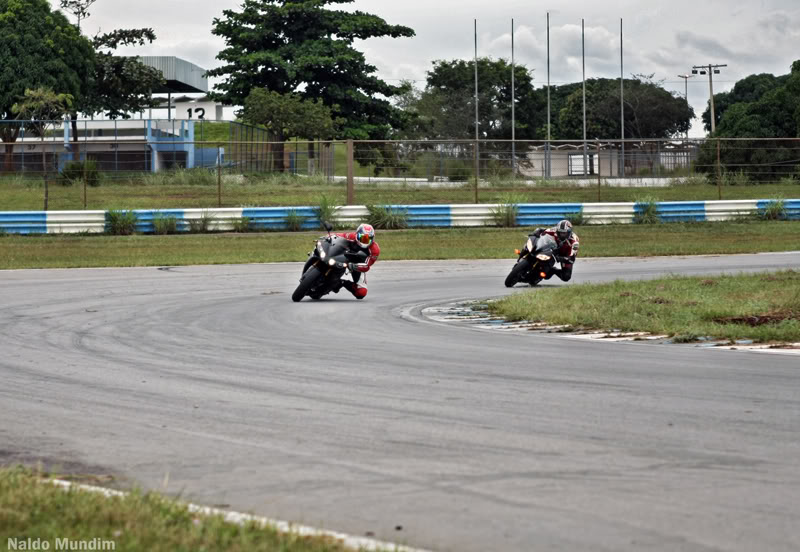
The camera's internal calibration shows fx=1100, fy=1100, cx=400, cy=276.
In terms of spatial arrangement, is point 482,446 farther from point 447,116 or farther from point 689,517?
point 447,116

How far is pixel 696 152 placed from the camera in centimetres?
3475

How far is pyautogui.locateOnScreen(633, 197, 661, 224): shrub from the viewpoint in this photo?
29.9m

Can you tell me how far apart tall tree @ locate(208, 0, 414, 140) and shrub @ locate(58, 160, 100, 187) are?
21.7 metres

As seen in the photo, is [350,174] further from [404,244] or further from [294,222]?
[404,244]

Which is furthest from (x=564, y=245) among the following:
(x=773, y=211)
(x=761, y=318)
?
(x=773, y=211)

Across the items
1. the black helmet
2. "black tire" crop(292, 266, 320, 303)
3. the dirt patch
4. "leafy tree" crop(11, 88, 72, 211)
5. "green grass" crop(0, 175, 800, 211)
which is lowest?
the dirt patch

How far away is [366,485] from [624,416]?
2158 millimetres

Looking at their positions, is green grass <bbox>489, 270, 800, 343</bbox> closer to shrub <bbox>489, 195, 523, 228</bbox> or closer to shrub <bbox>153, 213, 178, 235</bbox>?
shrub <bbox>489, 195, 523, 228</bbox>

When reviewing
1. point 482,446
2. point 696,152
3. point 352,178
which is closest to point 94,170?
point 352,178

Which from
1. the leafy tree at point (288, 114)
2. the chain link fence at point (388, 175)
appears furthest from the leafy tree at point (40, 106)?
the chain link fence at point (388, 175)

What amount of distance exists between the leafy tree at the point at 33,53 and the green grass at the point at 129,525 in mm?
53093

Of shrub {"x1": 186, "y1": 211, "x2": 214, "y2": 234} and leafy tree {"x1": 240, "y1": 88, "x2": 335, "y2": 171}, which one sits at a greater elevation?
leafy tree {"x1": 240, "y1": 88, "x2": 335, "y2": 171}

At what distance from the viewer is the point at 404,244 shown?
86.7ft

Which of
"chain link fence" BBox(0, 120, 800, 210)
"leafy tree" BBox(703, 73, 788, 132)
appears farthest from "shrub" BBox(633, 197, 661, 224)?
"leafy tree" BBox(703, 73, 788, 132)
